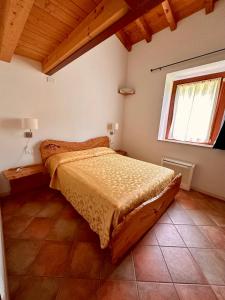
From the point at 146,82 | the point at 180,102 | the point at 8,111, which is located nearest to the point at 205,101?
the point at 180,102

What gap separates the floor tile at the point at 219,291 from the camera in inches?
42.9

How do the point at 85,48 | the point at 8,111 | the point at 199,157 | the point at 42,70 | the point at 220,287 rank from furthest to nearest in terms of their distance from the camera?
the point at 199,157 < the point at 42,70 < the point at 8,111 < the point at 85,48 < the point at 220,287

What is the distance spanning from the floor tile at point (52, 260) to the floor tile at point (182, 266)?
3.28 feet

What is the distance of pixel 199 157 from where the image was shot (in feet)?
8.82

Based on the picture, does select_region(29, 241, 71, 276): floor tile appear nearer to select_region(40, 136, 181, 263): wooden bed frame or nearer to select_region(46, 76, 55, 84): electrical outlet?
select_region(40, 136, 181, 263): wooden bed frame

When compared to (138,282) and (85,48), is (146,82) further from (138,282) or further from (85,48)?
(138,282)

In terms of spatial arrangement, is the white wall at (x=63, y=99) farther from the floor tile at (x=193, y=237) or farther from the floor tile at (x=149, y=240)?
the floor tile at (x=193, y=237)

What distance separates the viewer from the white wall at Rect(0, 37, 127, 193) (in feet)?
6.99

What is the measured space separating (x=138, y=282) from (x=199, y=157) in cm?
236

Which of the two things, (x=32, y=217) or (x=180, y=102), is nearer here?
(x=32, y=217)

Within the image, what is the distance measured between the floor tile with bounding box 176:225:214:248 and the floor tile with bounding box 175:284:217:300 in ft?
1.42

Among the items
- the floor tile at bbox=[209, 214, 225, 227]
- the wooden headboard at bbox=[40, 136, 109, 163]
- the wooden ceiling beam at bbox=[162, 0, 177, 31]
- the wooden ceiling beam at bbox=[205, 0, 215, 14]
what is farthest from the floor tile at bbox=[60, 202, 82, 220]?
Result: the wooden ceiling beam at bbox=[205, 0, 215, 14]

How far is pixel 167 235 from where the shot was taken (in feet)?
5.48

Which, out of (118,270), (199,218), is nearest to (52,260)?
(118,270)
